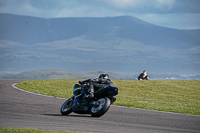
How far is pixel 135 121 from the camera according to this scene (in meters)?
10.7

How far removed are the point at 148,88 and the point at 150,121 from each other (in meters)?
17.1

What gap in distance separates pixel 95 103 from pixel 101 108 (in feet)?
1.16

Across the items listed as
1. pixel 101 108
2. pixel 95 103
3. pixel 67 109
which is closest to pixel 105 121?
pixel 101 108

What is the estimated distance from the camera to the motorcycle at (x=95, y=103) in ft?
35.6

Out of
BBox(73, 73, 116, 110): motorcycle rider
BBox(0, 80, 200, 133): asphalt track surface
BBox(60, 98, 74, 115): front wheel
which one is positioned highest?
BBox(73, 73, 116, 110): motorcycle rider

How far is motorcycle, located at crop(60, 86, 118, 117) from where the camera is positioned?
10857 mm

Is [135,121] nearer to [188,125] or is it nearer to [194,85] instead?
[188,125]

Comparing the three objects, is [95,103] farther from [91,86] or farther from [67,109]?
[67,109]

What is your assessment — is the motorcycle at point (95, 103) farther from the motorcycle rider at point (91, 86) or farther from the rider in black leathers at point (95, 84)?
the rider in black leathers at point (95, 84)

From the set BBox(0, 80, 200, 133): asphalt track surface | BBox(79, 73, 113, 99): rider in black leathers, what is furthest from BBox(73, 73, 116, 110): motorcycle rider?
BBox(0, 80, 200, 133): asphalt track surface

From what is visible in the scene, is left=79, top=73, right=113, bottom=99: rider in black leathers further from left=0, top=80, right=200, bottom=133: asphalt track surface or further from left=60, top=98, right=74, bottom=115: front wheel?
left=60, top=98, right=74, bottom=115: front wheel

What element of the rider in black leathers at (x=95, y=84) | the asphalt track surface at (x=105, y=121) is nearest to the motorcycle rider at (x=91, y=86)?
the rider in black leathers at (x=95, y=84)

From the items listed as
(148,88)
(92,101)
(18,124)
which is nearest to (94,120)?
(92,101)

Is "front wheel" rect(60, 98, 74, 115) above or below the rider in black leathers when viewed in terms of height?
below
